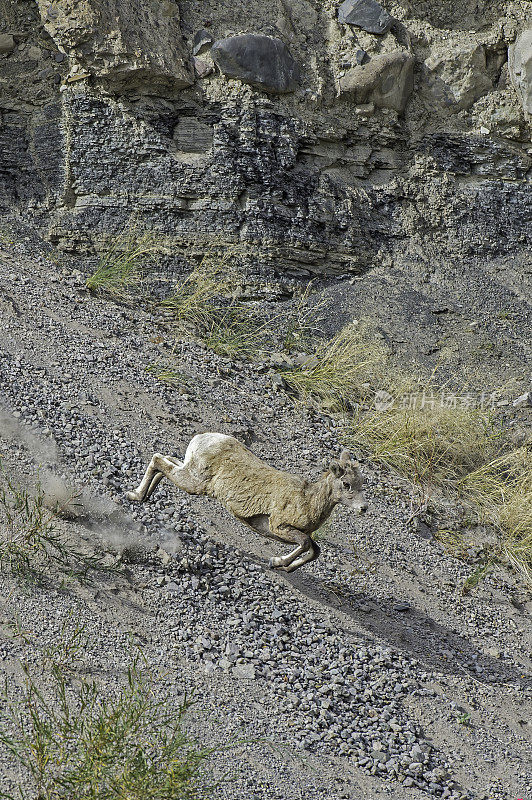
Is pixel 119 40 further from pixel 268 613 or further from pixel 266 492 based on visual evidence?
pixel 268 613

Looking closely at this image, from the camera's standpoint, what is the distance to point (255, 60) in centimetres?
1116

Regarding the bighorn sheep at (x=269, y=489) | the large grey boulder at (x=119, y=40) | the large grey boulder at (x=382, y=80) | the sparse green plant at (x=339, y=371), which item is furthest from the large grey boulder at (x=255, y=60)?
the bighorn sheep at (x=269, y=489)

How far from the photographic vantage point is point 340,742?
15.4ft

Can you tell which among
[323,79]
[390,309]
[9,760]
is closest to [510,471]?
[390,309]

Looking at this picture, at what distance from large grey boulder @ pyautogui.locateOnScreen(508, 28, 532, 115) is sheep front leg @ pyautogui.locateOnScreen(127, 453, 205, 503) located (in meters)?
9.42

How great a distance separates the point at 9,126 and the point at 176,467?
8233mm

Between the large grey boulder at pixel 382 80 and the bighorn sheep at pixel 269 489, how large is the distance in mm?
8150

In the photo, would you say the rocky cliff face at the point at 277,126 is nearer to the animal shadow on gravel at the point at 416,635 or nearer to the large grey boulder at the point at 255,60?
the large grey boulder at the point at 255,60

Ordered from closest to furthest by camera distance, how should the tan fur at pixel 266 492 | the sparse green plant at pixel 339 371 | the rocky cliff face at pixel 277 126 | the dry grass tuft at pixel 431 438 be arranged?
the tan fur at pixel 266 492 < the dry grass tuft at pixel 431 438 < the sparse green plant at pixel 339 371 < the rocky cliff face at pixel 277 126

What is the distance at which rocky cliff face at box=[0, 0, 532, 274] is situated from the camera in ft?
35.9

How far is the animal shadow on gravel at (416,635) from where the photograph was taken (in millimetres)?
5766

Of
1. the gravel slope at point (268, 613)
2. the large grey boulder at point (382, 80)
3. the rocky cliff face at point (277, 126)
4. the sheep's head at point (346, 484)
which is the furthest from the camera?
the large grey boulder at point (382, 80)

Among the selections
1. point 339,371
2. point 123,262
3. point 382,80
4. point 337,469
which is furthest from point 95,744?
point 382,80

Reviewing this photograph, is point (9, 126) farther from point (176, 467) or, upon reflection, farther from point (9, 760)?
point (9, 760)
